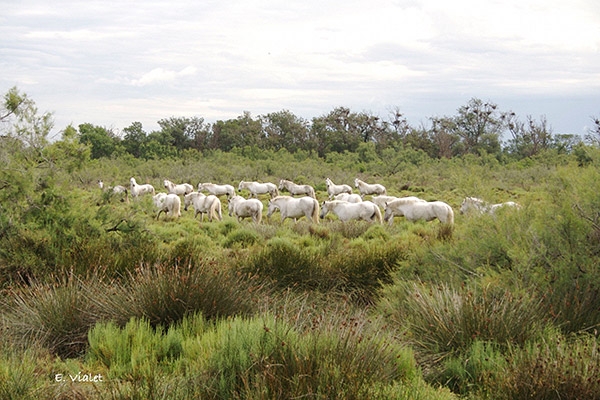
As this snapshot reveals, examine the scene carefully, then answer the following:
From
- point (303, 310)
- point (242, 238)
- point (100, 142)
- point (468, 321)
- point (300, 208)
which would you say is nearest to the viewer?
point (468, 321)

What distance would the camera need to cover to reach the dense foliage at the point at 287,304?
4.28m

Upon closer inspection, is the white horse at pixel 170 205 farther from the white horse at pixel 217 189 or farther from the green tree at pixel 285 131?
the green tree at pixel 285 131

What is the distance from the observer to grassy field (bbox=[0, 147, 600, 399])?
4254 millimetres

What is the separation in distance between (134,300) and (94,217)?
4452 millimetres

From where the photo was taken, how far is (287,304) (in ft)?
22.6

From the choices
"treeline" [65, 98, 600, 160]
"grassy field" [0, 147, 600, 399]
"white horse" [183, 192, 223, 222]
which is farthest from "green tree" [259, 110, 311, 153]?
"grassy field" [0, 147, 600, 399]

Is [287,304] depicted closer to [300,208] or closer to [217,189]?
[300,208]

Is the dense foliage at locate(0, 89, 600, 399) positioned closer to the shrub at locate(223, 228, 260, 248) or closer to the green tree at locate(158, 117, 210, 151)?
the shrub at locate(223, 228, 260, 248)

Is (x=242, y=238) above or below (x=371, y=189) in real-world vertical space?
above

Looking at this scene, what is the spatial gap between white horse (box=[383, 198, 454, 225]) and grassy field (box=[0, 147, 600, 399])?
5561 millimetres

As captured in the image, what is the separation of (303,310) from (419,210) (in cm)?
1185

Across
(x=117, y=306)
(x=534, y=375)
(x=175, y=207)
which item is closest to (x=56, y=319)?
(x=117, y=306)

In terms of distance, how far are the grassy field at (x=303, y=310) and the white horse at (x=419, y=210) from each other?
5561mm

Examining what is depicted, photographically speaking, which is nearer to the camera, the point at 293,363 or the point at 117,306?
the point at 293,363
